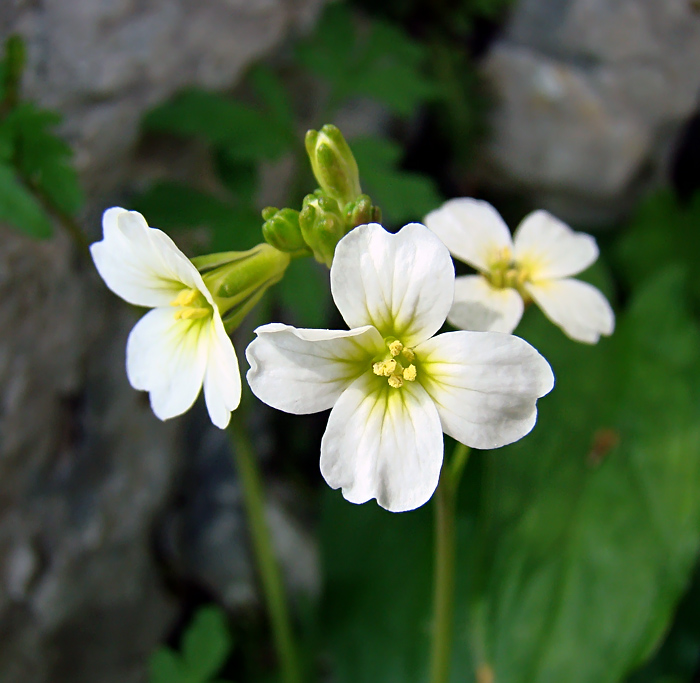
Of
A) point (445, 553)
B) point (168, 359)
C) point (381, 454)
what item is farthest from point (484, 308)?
point (168, 359)

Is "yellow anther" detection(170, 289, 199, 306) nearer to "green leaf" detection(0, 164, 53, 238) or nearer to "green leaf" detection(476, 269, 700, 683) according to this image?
"green leaf" detection(0, 164, 53, 238)

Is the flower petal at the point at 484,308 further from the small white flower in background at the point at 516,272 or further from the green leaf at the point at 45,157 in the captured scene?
the green leaf at the point at 45,157

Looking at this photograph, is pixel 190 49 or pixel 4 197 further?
pixel 190 49

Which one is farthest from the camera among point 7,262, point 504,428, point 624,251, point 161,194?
point 624,251

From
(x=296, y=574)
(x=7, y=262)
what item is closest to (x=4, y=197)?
(x=7, y=262)

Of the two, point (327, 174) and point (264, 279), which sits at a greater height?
point (327, 174)

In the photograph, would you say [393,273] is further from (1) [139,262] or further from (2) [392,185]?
(2) [392,185]

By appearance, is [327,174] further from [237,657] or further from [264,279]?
[237,657]

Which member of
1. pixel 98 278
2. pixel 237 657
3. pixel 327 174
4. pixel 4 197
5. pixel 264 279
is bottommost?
pixel 237 657
